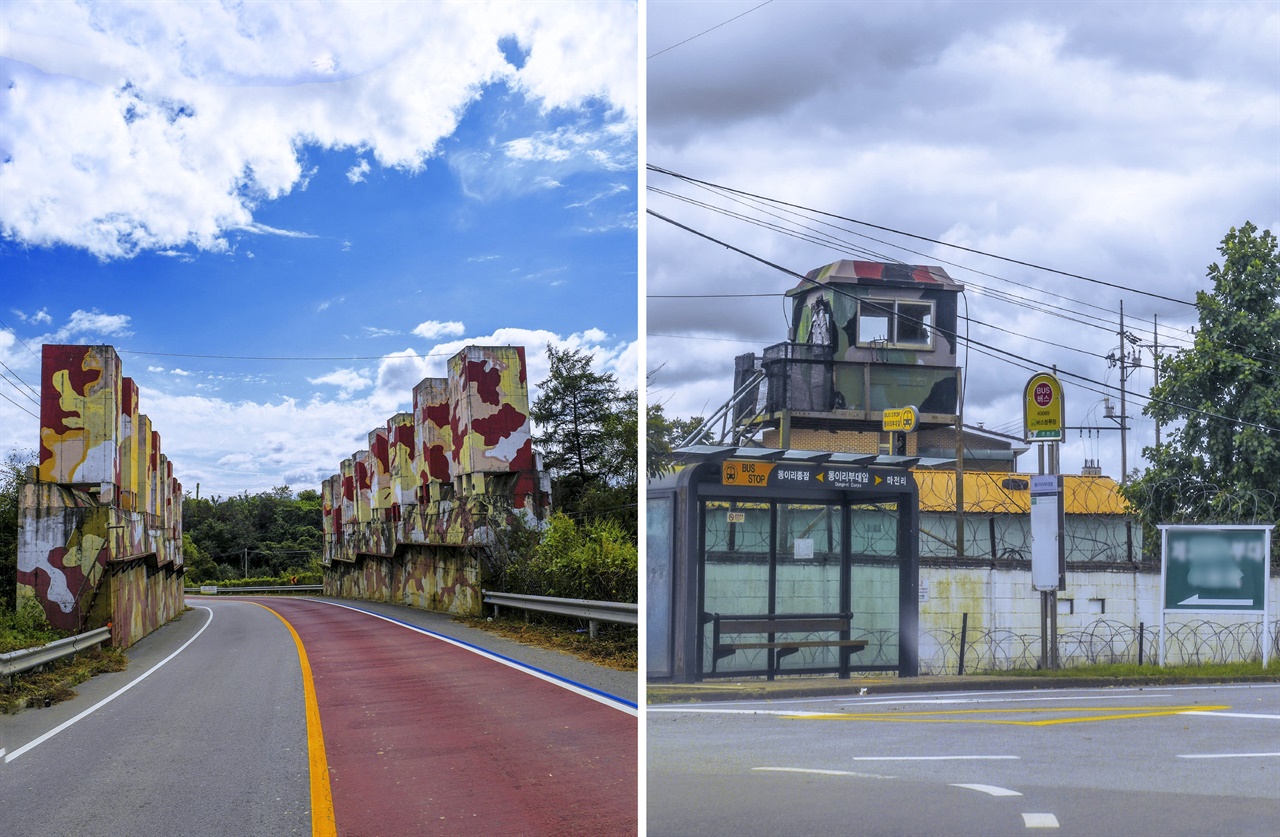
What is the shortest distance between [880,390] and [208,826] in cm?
419

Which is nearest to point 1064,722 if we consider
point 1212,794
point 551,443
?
point 1212,794

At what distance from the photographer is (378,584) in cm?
3462

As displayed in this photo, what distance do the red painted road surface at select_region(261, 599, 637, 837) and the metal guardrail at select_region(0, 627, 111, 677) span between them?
2.32 m

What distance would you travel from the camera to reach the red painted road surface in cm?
439

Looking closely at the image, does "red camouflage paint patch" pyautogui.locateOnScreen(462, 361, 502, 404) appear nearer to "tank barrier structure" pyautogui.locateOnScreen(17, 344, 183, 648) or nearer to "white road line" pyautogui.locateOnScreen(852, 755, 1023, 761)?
"tank barrier structure" pyautogui.locateOnScreen(17, 344, 183, 648)

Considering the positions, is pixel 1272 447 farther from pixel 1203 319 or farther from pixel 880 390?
pixel 880 390

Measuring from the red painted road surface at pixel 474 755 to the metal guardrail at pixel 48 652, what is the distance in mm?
2317

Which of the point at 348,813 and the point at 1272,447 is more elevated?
the point at 1272,447

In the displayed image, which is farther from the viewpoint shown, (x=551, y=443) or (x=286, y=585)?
(x=286, y=585)

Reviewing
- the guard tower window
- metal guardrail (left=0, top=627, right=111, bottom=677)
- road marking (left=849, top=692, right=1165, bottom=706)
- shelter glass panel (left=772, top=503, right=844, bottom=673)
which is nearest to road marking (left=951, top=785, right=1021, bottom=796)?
the guard tower window

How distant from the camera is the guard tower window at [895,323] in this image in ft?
21.2

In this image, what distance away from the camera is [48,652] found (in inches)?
414

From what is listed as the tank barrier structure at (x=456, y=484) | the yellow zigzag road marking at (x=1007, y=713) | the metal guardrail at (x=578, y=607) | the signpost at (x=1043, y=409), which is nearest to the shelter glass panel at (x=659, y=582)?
the yellow zigzag road marking at (x=1007, y=713)

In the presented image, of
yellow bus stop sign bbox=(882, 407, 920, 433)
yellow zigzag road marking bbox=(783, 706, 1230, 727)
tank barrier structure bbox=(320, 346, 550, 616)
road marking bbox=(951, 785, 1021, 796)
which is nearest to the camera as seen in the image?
road marking bbox=(951, 785, 1021, 796)
